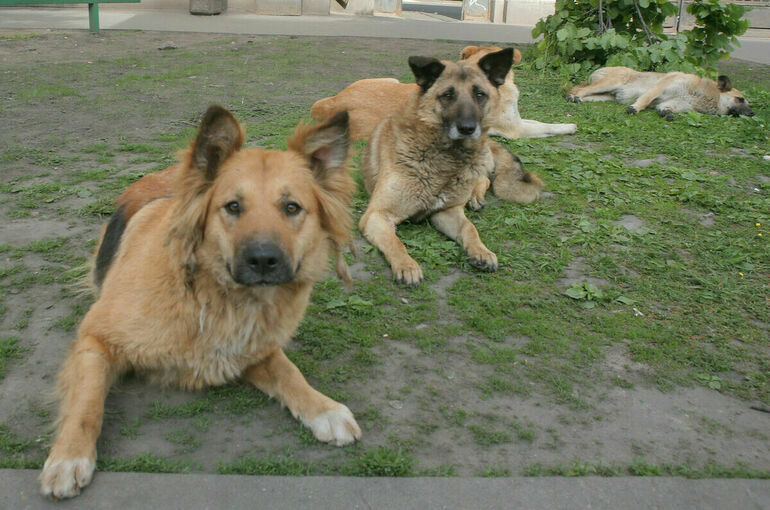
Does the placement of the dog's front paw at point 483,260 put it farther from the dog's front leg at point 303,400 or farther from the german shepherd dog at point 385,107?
the german shepherd dog at point 385,107

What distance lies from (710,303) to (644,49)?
26.1 ft

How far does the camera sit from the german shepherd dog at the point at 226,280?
2.83 metres

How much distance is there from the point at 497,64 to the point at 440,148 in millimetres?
945

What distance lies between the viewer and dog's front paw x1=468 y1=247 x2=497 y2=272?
4.78 metres

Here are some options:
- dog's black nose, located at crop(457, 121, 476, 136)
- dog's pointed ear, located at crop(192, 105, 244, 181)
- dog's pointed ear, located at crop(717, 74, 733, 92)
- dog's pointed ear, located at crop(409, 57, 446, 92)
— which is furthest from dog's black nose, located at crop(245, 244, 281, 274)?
dog's pointed ear, located at crop(717, 74, 733, 92)

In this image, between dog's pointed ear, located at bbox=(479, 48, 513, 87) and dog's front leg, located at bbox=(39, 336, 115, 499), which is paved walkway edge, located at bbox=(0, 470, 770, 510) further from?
dog's pointed ear, located at bbox=(479, 48, 513, 87)

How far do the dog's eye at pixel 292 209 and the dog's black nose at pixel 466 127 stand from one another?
9.03 ft

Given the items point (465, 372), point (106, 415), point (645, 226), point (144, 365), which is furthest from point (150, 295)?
point (645, 226)

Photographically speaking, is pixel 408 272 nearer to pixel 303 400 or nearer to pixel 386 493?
pixel 303 400

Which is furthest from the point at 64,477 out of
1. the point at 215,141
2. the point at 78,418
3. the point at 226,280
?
the point at 215,141

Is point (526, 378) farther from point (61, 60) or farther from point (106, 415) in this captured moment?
point (61, 60)

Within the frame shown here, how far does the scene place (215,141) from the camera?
289 cm

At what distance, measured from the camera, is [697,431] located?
10.2ft

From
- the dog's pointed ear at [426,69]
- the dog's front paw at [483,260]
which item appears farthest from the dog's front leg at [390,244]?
the dog's pointed ear at [426,69]
